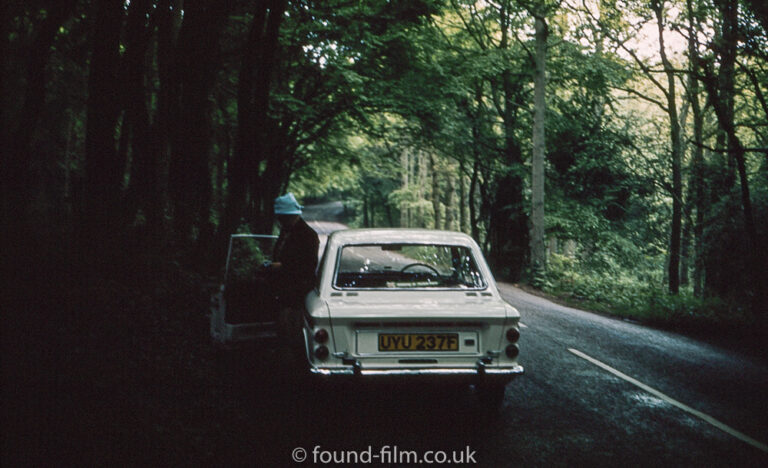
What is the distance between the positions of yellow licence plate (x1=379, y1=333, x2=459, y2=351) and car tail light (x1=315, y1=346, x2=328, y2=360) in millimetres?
446

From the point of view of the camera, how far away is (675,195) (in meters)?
17.5

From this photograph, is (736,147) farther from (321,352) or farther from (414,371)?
(321,352)

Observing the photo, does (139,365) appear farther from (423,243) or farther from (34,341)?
(423,243)

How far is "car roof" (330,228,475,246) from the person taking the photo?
5410 millimetres

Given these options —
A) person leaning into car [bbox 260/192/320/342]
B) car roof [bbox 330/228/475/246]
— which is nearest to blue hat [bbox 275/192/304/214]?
person leaning into car [bbox 260/192/320/342]

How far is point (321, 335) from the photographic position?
4.53m

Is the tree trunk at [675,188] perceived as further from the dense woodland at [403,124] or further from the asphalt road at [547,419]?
the asphalt road at [547,419]

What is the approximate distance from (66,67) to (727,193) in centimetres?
1820

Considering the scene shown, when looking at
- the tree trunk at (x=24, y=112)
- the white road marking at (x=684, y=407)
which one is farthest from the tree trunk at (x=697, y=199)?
the tree trunk at (x=24, y=112)

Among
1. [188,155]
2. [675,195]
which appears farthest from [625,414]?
[675,195]

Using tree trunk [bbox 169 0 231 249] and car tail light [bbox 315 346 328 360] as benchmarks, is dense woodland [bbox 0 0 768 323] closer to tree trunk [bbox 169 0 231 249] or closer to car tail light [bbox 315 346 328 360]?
tree trunk [bbox 169 0 231 249]

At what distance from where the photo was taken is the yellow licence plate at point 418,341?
15.0 feet

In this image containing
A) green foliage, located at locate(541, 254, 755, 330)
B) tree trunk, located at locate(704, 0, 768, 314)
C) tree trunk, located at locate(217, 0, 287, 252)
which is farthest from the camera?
green foliage, located at locate(541, 254, 755, 330)

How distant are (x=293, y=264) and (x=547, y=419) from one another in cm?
277
